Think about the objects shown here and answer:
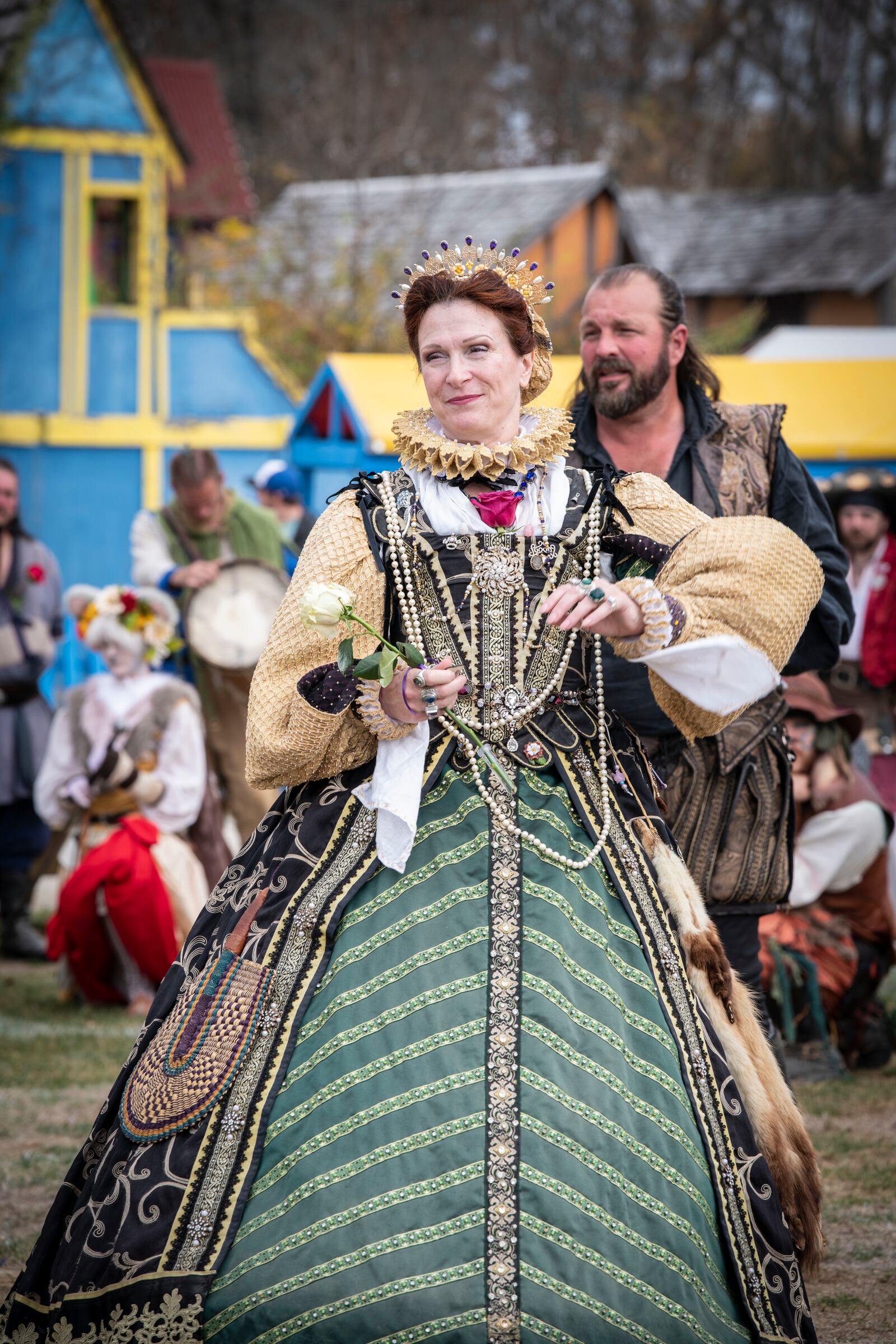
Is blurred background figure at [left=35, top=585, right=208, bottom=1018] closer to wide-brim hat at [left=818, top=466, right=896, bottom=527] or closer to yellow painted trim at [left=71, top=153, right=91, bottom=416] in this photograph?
wide-brim hat at [left=818, top=466, right=896, bottom=527]

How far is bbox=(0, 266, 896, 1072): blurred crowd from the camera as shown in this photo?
371 centimetres

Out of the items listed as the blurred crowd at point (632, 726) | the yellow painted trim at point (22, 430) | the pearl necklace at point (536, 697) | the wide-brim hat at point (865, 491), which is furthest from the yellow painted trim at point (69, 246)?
the pearl necklace at point (536, 697)

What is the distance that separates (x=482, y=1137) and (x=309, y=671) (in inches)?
33.8

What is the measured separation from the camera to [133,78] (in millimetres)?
16250

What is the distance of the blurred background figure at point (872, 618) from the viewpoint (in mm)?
6727

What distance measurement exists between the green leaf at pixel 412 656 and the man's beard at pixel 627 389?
1.31 meters

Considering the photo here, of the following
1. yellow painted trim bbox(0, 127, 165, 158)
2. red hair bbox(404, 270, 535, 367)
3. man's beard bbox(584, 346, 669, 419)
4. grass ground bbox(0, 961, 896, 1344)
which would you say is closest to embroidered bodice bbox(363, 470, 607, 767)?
red hair bbox(404, 270, 535, 367)

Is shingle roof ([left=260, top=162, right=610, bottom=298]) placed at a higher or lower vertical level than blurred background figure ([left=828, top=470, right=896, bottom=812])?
higher

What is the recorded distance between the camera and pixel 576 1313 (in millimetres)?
2344

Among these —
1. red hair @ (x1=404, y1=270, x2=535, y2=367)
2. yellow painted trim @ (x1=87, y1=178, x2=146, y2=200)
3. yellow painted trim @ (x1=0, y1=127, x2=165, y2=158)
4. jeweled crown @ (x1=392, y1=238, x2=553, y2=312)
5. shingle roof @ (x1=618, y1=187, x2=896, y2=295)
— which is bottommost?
red hair @ (x1=404, y1=270, x2=535, y2=367)

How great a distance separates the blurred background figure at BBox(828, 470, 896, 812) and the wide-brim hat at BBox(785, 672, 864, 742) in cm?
64

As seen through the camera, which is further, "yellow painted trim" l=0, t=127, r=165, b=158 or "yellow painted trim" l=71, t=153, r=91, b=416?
"yellow painted trim" l=71, t=153, r=91, b=416

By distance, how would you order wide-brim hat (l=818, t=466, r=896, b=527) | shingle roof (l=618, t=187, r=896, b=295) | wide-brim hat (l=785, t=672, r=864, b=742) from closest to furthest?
wide-brim hat (l=785, t=672, r=864, b=742) → wide-brim hat (l=818, t=466, r=896, b=527) → shingle roof (l=618, t=187, r=896, b=295)

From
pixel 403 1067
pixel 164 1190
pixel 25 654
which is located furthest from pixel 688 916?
pixel 25 654
